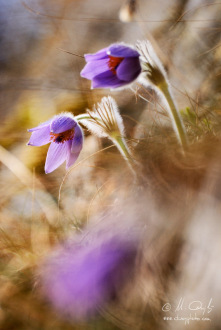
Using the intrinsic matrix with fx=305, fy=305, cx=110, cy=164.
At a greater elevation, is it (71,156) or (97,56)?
(97,56)

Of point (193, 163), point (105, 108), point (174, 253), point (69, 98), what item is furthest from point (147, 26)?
point (174, 253)

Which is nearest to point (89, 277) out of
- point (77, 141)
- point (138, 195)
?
point (138, 195)

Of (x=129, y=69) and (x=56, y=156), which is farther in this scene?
(x=56, y=156)

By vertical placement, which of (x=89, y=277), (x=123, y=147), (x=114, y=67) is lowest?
(x=89, y=277)

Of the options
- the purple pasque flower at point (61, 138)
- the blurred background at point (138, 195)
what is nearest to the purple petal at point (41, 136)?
the purple pasque flower at point (61, 138)

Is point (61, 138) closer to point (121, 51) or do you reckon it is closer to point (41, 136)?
point (41, 136)

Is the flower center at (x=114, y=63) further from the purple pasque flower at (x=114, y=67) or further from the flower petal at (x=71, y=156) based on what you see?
the flower petal at (x=71, y=156)

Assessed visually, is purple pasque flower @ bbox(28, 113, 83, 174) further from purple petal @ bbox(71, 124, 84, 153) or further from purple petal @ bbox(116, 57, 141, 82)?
purple petal @ bbox(116, 57, 141, 82)
